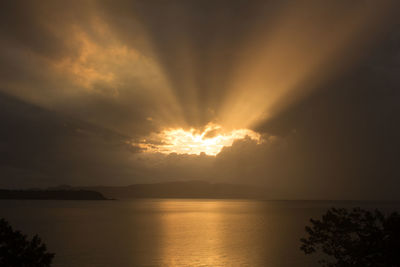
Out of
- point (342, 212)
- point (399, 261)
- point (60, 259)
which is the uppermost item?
point (342, 212)

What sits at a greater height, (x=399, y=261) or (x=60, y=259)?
(x=399, y=261)

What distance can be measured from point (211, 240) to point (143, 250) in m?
17.5

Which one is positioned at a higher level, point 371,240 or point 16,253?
point 371,240

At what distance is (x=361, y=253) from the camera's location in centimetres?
1747

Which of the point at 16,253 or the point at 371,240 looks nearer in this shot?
the point at 16,253

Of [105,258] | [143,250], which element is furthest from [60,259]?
[143,250]

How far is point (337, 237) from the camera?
1983 cm

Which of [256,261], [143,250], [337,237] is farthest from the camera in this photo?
[143,250]

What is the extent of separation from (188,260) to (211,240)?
21.5 m

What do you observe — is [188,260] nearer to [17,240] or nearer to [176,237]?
[176,237]

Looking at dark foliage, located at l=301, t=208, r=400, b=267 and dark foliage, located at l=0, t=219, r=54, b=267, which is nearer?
dark foliage, located at l=0, t=219, r=54, b=267

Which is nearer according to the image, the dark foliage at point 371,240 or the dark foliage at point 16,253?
the dark foliage at point 16,253

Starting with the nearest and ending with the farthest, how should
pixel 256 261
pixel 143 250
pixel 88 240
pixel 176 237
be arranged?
pixel 256 261
pixel 143 250
pixel 88 240
pixel 176 237

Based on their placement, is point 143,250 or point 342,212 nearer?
point 342,212
